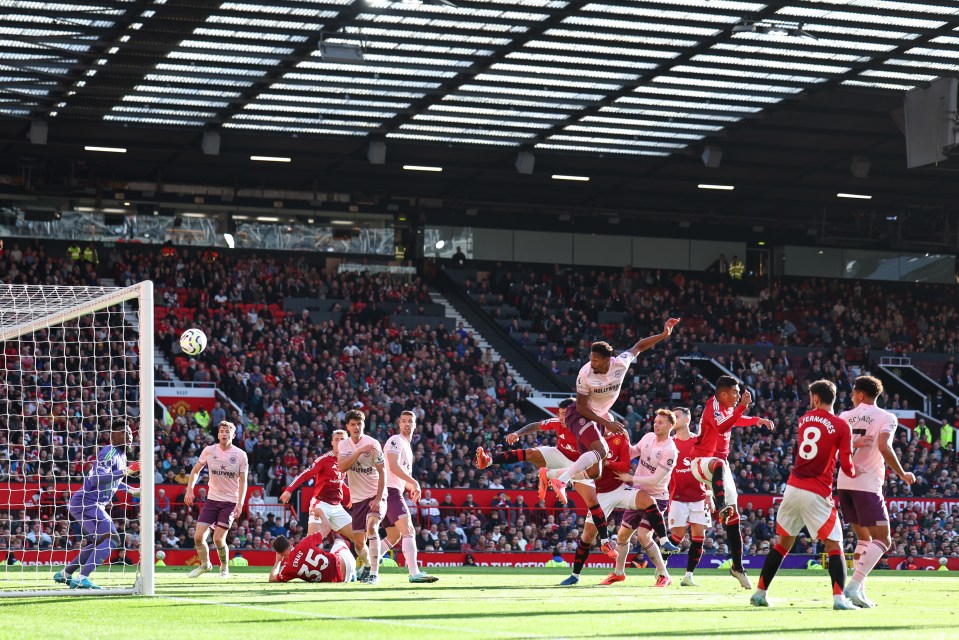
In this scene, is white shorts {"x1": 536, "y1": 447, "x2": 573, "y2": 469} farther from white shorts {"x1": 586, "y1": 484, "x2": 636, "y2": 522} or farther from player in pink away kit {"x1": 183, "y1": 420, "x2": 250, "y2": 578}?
player in pink away kit {"x1": 183, "y1": 420, "x2": 250, "y2": 578}

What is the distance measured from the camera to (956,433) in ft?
136

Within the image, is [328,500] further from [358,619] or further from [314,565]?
[358,619]

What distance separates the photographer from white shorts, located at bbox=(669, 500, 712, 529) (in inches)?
687

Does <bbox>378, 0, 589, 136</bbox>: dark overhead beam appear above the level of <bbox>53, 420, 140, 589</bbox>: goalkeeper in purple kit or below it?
above

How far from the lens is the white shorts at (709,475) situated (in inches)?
632

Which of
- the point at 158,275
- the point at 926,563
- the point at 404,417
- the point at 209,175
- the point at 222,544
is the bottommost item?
the point at 926,563

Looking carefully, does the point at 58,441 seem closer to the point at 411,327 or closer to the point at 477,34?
the point at 477,34

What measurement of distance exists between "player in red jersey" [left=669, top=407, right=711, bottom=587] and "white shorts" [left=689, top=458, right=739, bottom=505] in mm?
151

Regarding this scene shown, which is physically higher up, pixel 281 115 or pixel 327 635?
pixel 281 115

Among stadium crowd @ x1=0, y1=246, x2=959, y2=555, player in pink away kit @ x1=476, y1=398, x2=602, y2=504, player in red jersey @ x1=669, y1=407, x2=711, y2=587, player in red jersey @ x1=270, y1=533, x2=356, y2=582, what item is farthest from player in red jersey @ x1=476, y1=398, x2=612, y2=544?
stadium crowd @ x1=0, y1=246, x2=959, y2=555

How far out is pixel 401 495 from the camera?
17453 mm

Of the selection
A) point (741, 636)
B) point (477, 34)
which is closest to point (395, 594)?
point (741, 636)

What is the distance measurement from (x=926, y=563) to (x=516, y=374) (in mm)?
15529

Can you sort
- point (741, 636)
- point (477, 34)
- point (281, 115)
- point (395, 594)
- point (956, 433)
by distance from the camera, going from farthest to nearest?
point (956, 433), point (281, 115), point (477, 34), point (395, 594), point (741, 636)
